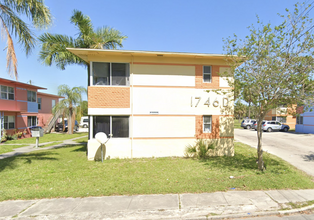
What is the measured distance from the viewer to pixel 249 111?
793 cm

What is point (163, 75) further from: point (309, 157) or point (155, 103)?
point (309, 157)

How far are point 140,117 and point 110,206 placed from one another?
5.56 meters

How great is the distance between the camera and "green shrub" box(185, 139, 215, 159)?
9.67 meters

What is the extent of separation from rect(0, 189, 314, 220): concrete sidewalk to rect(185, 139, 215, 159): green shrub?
14.0 ft

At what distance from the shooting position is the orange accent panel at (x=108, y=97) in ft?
30.8

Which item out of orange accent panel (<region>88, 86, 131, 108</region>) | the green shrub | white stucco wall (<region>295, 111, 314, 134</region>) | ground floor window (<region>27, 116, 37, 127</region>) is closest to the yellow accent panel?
orange accent panel (<region>88, 86, 131, 108</region>)

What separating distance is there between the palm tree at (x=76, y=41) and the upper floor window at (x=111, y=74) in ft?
10.4

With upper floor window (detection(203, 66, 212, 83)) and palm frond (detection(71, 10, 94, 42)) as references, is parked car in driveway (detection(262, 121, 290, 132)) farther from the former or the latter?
palm frond (detection(71, 10, 94, 42))

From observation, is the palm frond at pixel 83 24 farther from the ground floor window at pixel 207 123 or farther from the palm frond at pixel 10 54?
the ground floor window at pixel 207 123

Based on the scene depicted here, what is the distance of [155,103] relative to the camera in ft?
32.5

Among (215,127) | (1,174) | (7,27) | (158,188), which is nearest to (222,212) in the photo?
(158,188)

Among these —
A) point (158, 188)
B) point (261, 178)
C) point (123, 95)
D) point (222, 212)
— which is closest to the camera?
point (222, 212)

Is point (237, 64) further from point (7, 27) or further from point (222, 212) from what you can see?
point (7, 27)

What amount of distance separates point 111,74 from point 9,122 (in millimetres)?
17426
